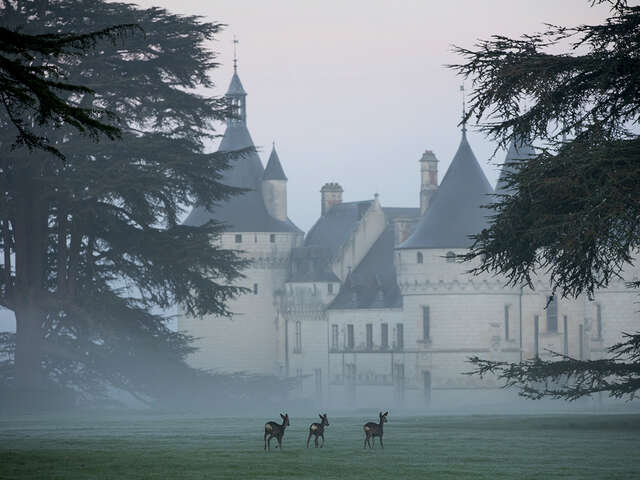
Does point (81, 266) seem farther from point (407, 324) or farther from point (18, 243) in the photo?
point (407, 324)

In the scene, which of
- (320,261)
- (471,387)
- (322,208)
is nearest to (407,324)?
(471,387)

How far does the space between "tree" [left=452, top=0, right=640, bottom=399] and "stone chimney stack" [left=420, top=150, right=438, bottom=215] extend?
4694cm

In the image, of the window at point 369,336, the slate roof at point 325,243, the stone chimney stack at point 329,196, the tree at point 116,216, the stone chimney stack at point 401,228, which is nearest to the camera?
the tree at point 116,216

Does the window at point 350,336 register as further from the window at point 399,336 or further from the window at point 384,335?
the window at point 399,336

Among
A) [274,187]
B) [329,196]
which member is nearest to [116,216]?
[274,187]

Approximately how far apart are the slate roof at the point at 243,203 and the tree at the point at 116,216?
34.3m

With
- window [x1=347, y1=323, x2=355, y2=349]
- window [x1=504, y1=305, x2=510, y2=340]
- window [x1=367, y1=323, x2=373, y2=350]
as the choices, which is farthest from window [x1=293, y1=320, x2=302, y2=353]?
window [x1=504, y1=305, x2=510, y2=340]

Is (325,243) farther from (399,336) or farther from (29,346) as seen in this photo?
(29,346)

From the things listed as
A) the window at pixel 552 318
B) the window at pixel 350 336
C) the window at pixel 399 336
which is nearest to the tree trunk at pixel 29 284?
the window at pixel 399 336

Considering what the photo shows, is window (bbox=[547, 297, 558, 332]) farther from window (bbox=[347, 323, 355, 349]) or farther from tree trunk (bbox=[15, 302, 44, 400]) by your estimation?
tree trunk (bbox=[15, 302, 44, 400])

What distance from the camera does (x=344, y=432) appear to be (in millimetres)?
22641

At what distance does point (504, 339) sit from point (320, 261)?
1387cm

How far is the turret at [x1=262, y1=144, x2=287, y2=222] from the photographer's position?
72.4 metres

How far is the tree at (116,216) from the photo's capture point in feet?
109
